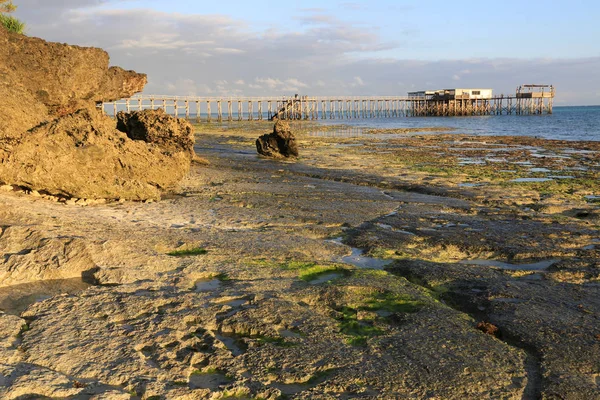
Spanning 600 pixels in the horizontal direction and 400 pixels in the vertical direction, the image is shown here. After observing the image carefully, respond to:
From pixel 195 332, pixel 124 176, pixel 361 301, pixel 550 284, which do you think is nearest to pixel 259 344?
pixel 195 332

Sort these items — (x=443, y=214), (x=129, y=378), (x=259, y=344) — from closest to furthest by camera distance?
(x=129, y=378), (x=259, y=344), (x=443, y=214)

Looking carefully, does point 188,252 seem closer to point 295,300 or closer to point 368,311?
point 295,300

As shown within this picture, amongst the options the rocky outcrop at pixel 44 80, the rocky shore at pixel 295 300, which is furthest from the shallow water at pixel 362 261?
the rocky outcrop at pixel 44 80

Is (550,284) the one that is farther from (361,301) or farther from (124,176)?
(124,176)

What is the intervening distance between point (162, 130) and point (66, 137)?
24.1 ft

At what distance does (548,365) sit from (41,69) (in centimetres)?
1544

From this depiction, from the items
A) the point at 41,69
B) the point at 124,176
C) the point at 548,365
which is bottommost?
the point at 548,365

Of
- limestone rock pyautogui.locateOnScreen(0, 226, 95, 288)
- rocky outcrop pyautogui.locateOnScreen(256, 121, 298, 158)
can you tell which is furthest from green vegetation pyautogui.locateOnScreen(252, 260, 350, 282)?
rocky outcrop pyautogui.locateOnScreen(256, 121, 298, 158)

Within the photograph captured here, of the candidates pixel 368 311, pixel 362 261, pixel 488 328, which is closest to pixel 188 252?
pixel 362 261

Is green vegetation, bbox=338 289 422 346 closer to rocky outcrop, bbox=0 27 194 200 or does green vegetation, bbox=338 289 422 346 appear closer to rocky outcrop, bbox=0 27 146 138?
rocky outcrop, bbox=0 27 194 200

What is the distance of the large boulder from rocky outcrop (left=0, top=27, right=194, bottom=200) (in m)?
0.02

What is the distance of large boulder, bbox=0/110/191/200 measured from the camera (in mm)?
10680

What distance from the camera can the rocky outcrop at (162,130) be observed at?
19.0 metres

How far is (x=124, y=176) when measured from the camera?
12555 millimetres
